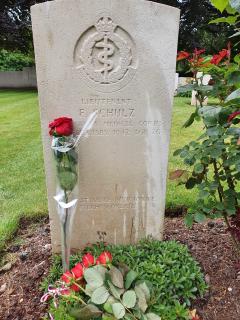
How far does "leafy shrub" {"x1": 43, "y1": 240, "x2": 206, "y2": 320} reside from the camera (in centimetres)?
226

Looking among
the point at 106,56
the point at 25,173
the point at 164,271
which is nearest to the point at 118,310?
the point at 164,271

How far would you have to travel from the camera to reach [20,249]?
3.05 m

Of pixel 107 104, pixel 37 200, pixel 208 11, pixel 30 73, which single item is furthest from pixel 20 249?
pixel 30 73

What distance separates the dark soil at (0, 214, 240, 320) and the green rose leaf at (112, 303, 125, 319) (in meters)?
0.62

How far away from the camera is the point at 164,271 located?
2.49 m

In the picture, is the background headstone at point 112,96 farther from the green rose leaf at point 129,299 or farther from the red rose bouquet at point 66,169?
the green rose leaf at point 129,299

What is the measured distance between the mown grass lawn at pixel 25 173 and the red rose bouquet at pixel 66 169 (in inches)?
31.3

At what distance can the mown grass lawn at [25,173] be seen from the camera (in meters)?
3.64

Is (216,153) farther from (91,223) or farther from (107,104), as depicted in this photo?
(91,223)

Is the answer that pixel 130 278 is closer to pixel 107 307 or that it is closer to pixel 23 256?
pixel 107 307

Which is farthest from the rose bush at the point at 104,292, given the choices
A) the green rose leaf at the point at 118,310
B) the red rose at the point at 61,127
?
the red rose at the point at 61,127

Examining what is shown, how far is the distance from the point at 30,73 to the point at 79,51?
71.2 feet

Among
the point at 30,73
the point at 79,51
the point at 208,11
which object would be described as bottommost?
the point at 30,73

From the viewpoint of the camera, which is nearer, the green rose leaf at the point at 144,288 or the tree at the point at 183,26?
the green rose leaf at the point at 144,288
